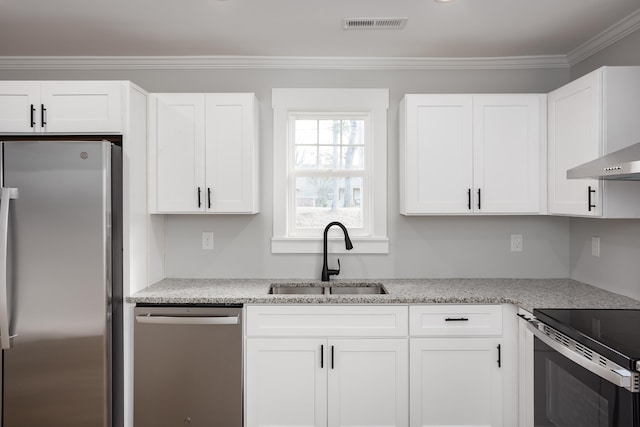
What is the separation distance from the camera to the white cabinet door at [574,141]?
7.39 feet

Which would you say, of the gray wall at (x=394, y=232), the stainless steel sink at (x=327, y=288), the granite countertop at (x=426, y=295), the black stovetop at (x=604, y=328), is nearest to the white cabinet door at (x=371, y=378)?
the granite countertop at (x=426, y=295)

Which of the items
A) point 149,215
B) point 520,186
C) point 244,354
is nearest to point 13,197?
point 149,215

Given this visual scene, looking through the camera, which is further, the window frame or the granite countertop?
the window frame

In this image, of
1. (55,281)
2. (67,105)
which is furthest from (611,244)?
(67,105)

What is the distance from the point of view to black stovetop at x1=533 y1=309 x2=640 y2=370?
4.95 feet

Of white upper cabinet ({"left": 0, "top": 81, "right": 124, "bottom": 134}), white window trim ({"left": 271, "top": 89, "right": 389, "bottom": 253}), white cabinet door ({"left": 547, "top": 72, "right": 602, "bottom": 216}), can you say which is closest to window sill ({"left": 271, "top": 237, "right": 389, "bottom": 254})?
white window trim ({"left": 271, "top": 89, "right": 389, "bottom": 253})

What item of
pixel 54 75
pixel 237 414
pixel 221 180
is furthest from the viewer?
pixel 54 75

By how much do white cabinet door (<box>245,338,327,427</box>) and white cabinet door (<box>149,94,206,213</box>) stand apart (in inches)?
42.0

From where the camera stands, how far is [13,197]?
85.5 inches

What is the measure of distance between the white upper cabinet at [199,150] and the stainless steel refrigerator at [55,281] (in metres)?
0.47

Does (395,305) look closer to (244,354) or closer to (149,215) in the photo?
(244,354)

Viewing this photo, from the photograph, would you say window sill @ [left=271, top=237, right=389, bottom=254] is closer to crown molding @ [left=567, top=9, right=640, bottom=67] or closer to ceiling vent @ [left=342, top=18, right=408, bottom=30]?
ceiling vent @ [left=342, top=18, right=408, bottom=30]

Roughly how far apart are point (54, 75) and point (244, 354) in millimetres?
2316

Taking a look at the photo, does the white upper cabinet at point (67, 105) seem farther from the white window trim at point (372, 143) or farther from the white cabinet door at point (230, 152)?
the white window trim at point (372, 143)
